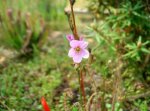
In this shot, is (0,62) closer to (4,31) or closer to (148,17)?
(4,31)

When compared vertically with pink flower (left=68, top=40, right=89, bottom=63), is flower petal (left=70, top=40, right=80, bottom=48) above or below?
above

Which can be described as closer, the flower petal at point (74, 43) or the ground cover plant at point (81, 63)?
the flower petal at point (74, 43)

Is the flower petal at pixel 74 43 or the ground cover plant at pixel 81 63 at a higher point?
the flower petal at pixel 74 43

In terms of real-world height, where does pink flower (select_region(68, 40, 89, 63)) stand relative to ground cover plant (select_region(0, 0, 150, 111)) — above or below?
above

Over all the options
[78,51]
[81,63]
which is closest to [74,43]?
[78,51]

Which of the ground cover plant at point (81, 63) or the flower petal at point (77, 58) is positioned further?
the ground cover plant at point (81, 63)

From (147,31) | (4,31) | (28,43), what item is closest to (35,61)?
(28,43)

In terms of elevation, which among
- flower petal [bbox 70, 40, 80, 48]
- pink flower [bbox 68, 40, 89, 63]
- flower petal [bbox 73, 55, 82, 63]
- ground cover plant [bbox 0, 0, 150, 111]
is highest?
flower petal [bbox 70, 40, 80, 48]

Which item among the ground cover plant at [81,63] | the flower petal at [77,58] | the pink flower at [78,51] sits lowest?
the ground cover plant at [81,63]

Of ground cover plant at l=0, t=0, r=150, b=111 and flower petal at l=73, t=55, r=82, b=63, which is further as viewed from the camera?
ground cover plant at l=0, t=0, r=150, b=111
